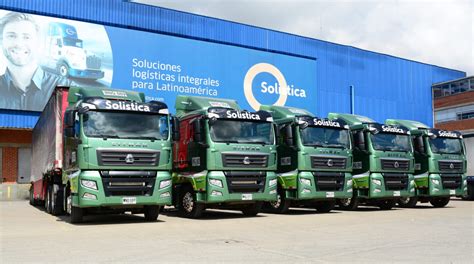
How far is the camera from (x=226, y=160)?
13852 mm

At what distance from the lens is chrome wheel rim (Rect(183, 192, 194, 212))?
14.5 m

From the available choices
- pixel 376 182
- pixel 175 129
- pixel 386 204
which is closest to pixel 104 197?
pixel 175 129

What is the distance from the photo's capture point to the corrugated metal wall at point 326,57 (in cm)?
2808

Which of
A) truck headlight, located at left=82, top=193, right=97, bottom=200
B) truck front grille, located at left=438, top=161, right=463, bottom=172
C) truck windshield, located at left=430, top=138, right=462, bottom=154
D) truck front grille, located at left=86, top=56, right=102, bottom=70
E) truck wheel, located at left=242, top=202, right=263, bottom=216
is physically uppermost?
truck front grille, located at left=86, top=56, right=102, bottom=70

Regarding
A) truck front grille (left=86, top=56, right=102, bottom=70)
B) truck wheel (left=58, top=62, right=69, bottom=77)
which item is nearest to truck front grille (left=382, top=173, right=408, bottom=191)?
truck front grille (left=86, top=56, right=102, bottom=70)

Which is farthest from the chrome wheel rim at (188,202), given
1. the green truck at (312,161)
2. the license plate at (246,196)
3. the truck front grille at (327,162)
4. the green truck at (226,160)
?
the truck front grille at (327,162)

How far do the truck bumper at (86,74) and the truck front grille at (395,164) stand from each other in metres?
16.2

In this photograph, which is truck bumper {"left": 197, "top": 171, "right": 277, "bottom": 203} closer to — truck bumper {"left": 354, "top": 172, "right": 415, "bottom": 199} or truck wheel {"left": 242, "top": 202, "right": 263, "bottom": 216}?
truck wheel {"left": 242, "top": 202, "right": 263, "bottom": 216}

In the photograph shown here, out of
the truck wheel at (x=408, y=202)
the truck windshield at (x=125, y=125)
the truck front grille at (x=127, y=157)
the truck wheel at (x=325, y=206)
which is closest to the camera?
the truck front grille at (x=127, y=157)

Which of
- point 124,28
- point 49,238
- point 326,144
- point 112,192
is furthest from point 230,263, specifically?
point 124,28

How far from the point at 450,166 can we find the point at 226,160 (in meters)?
10.2

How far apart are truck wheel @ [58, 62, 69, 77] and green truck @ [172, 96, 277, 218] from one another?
13.8 metres

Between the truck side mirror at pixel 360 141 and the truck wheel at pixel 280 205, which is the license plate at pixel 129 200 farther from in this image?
the truck side mirror at pixel 360 141

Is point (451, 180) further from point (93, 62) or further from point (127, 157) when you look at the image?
point (93, 62)
